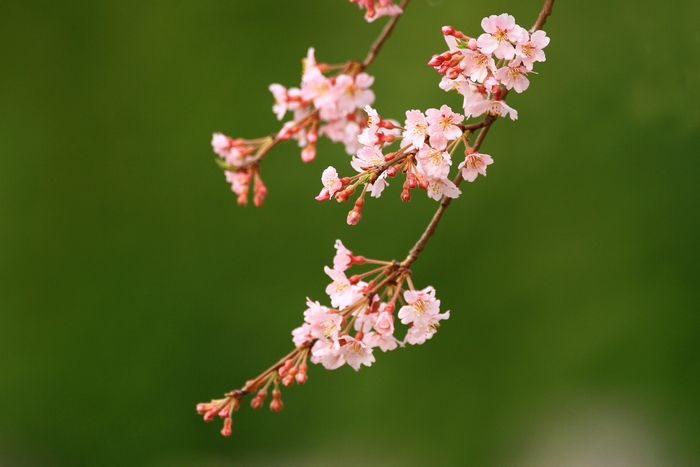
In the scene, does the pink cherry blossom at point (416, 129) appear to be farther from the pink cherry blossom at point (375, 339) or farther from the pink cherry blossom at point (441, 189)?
the pink cherry blossom at point (375, 339)

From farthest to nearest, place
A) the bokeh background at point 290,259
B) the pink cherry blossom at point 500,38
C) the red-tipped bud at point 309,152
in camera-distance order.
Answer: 1. the bokeh background at point 290,259
2. the red-tipped bud at point 309,152
3. the pink cherry blossom at point 500,38

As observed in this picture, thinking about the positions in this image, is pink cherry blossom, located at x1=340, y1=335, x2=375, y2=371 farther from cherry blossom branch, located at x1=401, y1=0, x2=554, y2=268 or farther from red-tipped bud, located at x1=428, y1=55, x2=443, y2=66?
red-tipped bud, located at x1=428, y1=55, x2=443, y2=66

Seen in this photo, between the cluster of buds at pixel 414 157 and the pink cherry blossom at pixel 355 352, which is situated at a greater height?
the cluster of buds at pixel 414 157

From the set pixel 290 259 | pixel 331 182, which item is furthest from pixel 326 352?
pixel 290 259

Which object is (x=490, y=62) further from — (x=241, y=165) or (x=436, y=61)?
(x=241, y=165)

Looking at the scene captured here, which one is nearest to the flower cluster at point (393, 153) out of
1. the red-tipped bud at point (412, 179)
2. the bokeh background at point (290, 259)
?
the red-tipped bud at point (412, 179)

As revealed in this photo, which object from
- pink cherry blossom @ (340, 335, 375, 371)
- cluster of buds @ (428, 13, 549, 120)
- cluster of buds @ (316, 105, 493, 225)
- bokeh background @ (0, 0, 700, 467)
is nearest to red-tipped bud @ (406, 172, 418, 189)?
cluster of buds @ (316, 105, 493, 225)

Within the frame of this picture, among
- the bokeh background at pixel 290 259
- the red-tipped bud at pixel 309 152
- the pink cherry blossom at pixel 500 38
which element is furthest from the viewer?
the bokeh background at pixel 290 259

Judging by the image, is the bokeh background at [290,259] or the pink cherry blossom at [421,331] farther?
the bokeh background at [290,259]
